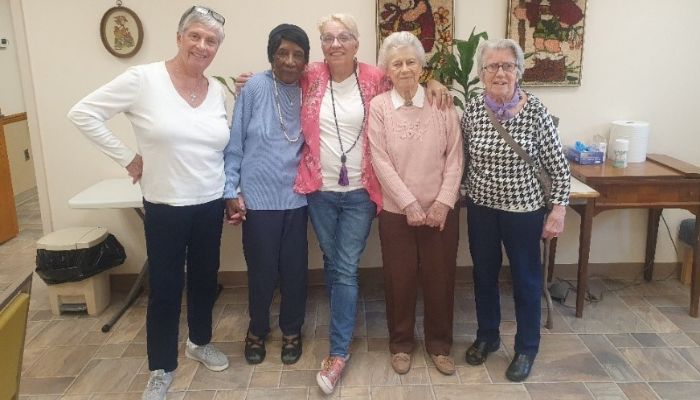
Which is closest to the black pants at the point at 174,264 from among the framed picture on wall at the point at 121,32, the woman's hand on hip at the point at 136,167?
the woman's hand on hip at the point at 136,167

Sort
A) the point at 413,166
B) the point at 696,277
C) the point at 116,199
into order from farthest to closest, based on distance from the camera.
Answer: the point at 696,277 < the point at 116,199 < the point at 413,166

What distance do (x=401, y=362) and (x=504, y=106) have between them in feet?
3.88

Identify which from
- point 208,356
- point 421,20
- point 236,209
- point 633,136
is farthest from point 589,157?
point 208,356

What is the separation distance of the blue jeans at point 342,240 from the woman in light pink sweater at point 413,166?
99mm

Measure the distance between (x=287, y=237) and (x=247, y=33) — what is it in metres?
1.27

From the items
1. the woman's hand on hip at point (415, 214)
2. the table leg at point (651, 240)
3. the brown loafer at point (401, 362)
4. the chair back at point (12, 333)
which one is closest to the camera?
the chair back at point (12, 333)

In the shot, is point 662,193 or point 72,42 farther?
point 72,42

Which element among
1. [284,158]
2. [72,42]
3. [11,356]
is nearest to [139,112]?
[284,158]

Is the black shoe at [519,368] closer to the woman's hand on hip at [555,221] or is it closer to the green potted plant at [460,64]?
the woman's hand on hip at [555,221]

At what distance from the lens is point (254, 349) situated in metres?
2.62

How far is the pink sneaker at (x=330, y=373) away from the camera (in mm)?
2338

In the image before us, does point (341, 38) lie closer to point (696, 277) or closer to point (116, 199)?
point (116, 199)

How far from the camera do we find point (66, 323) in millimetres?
3012

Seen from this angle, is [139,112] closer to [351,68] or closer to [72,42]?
[351,68]
